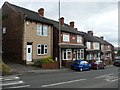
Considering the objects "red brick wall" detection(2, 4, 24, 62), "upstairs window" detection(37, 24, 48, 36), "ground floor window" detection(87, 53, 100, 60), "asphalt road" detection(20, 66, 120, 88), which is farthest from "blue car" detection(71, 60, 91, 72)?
"ground floor window" detection(87, 53, 100, 60)

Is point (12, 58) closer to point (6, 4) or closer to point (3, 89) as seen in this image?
point (6, 4)

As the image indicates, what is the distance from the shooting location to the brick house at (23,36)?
3250 cm

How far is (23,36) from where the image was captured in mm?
32375

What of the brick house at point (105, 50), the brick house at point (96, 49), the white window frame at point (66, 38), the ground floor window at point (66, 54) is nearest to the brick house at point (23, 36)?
the ground floor window at point (66, 54)

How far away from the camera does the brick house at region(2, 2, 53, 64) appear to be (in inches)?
1280

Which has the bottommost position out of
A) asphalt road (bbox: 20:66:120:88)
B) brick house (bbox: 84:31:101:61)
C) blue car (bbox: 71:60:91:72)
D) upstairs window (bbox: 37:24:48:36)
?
asphalt road (bbox: 20:66:120:88)

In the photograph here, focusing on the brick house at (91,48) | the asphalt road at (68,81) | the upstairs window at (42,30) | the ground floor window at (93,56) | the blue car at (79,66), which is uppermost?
the upstairs window at (42,30)

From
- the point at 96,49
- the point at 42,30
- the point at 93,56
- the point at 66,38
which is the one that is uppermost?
the point at 42,30

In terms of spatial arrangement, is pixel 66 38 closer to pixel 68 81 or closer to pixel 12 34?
pixel 12 34

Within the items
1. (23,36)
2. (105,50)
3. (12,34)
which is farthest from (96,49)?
(23,36)

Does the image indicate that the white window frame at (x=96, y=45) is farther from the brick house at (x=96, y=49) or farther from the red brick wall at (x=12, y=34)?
the red brick wall at (x=12, y=34)

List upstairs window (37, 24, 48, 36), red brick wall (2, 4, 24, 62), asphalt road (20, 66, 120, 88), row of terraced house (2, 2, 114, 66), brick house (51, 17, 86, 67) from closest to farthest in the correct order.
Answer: asphalt road (20, 66, 120, 88) → row of terraced house (2, 2, 114, 66) → red brick wall (2, 4, 24, 62) → upstairs window (37, 24, 48, 36) → brick house (51, 17, 86, 67)

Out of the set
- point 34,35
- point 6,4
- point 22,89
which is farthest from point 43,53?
point 22,89

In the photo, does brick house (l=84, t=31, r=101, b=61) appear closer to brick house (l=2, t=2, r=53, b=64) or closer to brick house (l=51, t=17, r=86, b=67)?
brick house (l=51, t=17, r=86, b=67)
